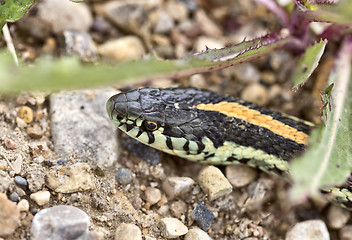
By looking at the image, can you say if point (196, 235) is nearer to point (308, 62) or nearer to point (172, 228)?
point (172, 228)

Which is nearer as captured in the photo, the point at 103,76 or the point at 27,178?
the point at 103,76

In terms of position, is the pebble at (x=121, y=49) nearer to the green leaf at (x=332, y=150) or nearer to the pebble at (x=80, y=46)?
the pebble at (x=80, y=46)

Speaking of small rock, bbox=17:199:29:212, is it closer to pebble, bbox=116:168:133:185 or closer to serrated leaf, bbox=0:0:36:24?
pebble, bbox=116:168:133:185

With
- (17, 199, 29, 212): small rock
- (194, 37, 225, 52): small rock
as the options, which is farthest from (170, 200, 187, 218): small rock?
(194, 37, 225, 52): small rock

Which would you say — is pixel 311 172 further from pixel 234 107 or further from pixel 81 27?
pixel 81 27

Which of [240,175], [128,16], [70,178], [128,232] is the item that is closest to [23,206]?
[70,178]

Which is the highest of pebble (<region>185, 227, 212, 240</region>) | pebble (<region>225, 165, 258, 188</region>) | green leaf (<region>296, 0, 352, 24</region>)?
green leaf (<region>296, 0, 352, 24</region>)

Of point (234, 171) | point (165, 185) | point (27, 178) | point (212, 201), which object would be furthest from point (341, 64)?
point (27, 178)
